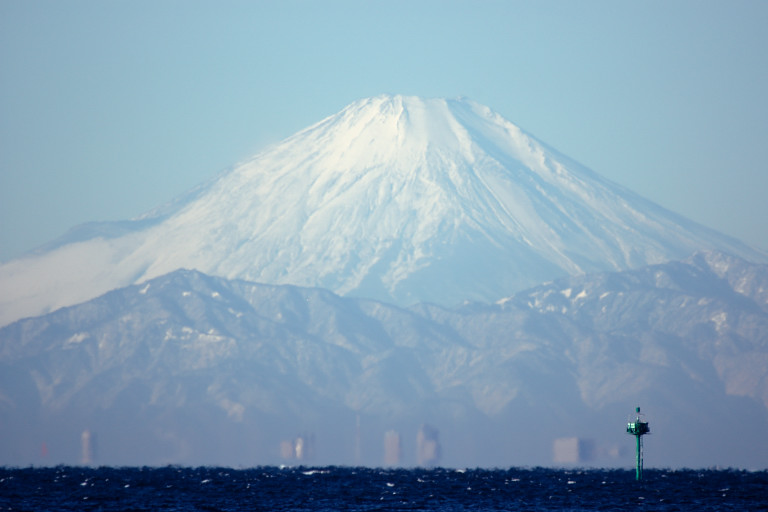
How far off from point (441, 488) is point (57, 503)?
53.0m

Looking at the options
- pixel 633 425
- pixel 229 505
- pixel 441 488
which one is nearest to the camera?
pixel 229 505

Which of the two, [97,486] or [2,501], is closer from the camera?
[2,501]

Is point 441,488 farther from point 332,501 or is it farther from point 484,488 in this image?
point 332,501

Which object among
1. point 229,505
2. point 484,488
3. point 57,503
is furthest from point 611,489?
point 57,503

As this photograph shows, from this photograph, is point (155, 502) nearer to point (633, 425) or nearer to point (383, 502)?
point (383, 502)

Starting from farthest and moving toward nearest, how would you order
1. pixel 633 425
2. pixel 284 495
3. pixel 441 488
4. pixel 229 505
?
pixel 633 425 → pixel 441 488 → pixel 284 495 → pixel 229 505

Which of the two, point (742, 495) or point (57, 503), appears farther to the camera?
point (742, 495)

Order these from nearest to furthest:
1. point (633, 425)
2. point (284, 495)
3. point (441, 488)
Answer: point (284, 495) < point (441, 488) < point (633, 425)

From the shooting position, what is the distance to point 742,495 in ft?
490

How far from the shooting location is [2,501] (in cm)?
13150

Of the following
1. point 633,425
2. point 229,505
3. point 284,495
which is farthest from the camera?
point 633,425

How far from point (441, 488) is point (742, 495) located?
3714 centimetres

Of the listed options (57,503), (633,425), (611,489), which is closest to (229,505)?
(57,503)

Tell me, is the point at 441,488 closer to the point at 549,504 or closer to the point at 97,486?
the point at 549,504
